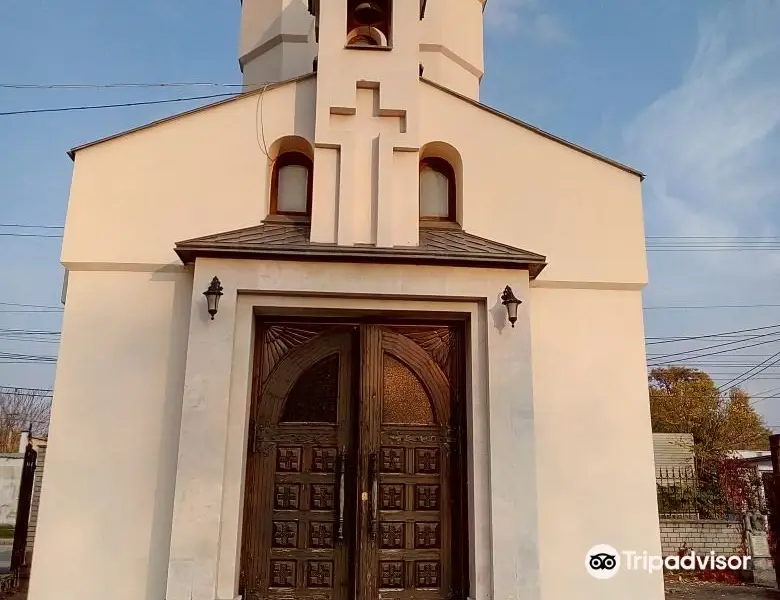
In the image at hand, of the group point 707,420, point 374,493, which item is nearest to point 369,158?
point 374,493

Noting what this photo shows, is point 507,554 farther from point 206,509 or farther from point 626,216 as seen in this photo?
point 626,216

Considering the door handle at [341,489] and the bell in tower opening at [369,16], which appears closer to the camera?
the door handle at [341,489]

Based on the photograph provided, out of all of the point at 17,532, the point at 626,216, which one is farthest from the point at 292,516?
the point at 17,532

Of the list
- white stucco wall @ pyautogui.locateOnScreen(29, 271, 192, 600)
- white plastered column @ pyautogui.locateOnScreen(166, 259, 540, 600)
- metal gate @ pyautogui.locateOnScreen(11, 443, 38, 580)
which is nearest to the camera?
white plastered column @ pyautogui.locateOnScreen(166, 259, 540, 600)

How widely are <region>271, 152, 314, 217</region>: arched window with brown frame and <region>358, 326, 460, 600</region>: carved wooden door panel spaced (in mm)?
1534

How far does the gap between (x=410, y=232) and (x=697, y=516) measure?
35.1 ft

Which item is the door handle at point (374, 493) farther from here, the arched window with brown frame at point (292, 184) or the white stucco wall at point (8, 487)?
the white stucco wall at point (8, 487)

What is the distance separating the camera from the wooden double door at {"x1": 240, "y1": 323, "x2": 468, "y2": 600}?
5.85 metres

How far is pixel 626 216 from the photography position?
6.78m

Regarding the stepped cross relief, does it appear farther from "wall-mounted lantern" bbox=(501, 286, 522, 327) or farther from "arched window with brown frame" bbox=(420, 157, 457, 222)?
"wall-mounted lantern" bbox=(501, 286, 522, 327)

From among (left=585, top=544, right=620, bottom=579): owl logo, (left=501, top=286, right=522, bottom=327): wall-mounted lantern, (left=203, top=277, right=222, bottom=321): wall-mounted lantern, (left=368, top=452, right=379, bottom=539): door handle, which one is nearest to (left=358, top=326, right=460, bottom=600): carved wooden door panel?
(left=368, top=452, right=379, bottom=539): door handle

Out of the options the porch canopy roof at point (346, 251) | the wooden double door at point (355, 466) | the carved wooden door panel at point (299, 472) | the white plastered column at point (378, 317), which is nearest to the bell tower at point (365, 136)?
the porch canopy roof at point (346, 251)

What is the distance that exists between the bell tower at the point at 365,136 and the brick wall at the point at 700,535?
9.60m

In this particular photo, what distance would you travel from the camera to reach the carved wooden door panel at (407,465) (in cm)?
587
